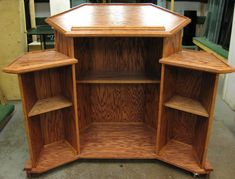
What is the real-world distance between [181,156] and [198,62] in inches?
32.1

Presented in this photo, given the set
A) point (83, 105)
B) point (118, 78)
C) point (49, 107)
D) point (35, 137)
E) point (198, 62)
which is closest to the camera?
point (198, 62)

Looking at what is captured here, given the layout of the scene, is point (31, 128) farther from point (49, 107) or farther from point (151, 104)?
point (151, 104)

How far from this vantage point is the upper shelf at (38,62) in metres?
1.71

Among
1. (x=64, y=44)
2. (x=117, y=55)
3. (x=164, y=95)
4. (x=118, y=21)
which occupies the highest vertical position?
(x=118, y=21)

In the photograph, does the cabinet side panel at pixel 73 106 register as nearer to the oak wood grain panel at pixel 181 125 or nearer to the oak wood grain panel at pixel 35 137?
the oak wood grain panel at pixel 35 137

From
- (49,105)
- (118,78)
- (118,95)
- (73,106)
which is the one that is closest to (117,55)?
(118,78)

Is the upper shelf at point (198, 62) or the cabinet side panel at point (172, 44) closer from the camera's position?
the upper shelf at point (198, 62)

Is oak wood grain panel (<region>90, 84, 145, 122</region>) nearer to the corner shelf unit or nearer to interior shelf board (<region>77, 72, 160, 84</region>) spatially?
interior shelf board (<region>77, 72, 160, 84</region>)

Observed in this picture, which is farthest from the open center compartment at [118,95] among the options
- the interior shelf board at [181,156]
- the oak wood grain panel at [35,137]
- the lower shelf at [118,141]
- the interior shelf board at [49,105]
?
the oak wood grain panel at [35,137]

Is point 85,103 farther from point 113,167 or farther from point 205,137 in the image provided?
point 205,137

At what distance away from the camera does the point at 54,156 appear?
2150 mm

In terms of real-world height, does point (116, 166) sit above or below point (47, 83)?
below

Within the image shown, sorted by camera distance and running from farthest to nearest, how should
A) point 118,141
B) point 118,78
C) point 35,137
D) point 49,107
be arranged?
1. point 118,141
2. point 118,78
3. point 35,137
4. point 49,107

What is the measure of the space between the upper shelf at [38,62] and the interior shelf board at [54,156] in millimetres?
797
